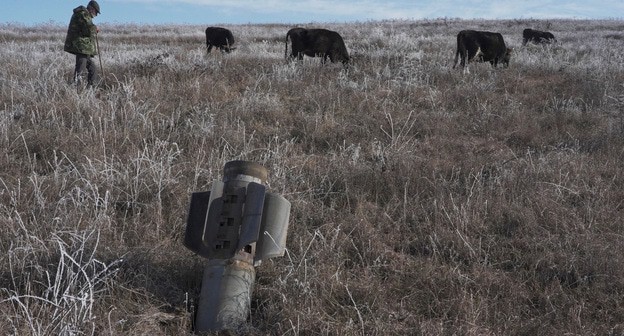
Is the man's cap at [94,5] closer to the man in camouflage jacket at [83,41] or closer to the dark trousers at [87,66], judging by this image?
the man in camouflage jacket at [83,41]

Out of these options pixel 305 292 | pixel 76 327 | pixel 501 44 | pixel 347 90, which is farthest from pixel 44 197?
pixel 501 44

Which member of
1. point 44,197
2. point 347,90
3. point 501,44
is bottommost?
point 44,197

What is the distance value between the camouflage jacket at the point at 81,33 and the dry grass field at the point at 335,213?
5.59 feet

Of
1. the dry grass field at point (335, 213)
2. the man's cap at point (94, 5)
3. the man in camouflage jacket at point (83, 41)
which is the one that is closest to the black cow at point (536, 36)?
the dry grass field at point (335, 213)

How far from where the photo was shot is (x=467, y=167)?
5070mm

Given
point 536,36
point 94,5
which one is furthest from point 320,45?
point 536,36

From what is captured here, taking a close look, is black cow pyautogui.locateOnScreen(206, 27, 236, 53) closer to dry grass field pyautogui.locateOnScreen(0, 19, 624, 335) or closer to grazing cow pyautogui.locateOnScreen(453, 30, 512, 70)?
grazing cow pyautogui.locateOnScreen(453, 30, 512, 70)

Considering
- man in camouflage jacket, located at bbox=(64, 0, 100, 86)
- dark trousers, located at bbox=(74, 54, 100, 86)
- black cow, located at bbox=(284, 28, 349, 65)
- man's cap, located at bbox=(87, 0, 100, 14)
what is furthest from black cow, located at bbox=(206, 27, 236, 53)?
dark trousers, located at bbox=(74, 54, 100, 86)

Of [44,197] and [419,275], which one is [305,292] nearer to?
[419,275]

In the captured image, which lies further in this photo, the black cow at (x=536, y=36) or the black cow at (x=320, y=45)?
the black cow at (x=536, y=36)

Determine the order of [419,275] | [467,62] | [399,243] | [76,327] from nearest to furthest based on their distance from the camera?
1. [76,327]
2. [419,275]
3. [399,243]
4. [467,62]

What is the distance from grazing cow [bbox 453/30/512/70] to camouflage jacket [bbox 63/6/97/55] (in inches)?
282

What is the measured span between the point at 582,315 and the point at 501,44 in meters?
10.5

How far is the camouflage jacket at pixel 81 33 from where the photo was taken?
28.9ft
